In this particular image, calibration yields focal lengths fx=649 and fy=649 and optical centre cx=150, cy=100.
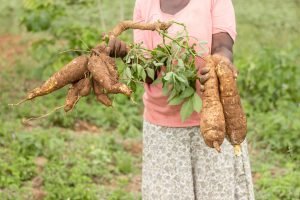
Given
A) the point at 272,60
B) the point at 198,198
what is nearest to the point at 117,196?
the point at 198,198

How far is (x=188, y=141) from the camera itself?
A: 2.77m

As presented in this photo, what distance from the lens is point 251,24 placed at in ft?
26.9

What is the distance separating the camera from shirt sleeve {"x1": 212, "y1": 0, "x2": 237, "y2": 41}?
2.66m

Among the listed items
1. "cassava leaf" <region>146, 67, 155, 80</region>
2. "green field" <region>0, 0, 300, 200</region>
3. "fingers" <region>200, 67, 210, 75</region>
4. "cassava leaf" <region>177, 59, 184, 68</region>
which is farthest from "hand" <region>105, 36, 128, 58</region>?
"green field" <region>0, 0, 300, 200</region>

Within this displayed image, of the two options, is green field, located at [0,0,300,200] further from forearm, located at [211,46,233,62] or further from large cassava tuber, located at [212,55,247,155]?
large cassava tuber, located at [212,55,247,155]

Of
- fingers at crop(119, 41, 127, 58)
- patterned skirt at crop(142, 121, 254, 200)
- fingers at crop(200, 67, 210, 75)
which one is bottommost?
patterned skirt at crop(142, 121, 254, 200)

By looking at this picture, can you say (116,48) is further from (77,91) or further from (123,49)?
(77,91)

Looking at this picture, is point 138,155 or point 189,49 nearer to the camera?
point 189,49

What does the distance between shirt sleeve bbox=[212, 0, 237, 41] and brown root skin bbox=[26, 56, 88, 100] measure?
0.55 m

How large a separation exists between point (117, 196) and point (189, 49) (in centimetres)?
174

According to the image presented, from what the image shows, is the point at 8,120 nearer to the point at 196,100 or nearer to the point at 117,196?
the point at 117,196

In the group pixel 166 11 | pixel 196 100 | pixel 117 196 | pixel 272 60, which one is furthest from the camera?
pixel 272 60

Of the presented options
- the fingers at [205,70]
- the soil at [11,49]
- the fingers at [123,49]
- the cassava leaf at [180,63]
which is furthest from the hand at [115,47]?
the soil at [11,49]

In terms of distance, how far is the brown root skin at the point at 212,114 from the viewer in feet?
7.91
